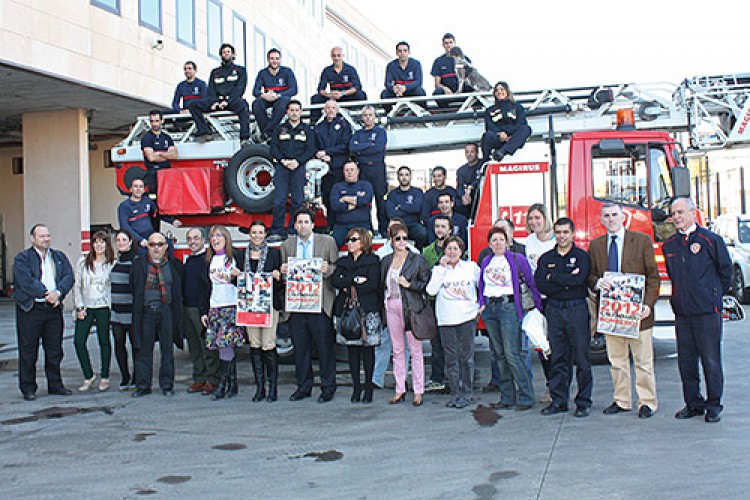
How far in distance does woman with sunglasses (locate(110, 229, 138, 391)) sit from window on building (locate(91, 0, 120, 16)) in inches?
369

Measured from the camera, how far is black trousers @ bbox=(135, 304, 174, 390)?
8195 mm

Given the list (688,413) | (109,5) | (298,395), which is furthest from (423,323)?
(109,5)

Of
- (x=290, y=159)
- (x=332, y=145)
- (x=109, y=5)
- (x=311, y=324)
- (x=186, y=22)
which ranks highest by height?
(x=186, y=22)

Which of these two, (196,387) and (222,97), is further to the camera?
(222,97)

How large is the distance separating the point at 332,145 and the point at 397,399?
3633 mm

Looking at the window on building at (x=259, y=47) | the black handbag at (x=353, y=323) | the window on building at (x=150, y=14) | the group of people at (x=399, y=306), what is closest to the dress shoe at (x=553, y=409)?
the group of people at (x=399, y=306)

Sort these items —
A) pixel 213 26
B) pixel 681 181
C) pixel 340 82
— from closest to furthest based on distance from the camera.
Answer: pixel 681 181 → pixel 340 82 → pixel 213 26

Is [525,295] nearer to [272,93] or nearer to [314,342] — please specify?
[314,342]

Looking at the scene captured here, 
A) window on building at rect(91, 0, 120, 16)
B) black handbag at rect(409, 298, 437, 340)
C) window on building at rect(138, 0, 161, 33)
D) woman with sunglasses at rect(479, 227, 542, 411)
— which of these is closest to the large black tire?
black handbag at rect(409, 298, 437, 340)

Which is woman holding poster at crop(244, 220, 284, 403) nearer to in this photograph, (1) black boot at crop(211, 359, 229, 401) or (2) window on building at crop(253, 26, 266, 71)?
(1) black boot at crop(211, 359, 229, 401)

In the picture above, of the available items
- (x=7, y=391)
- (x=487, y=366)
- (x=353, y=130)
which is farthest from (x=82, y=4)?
(x=487, y=366)

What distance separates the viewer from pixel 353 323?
24.8 ft

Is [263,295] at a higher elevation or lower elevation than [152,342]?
higher

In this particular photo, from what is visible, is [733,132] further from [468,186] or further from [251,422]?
[251,422]
